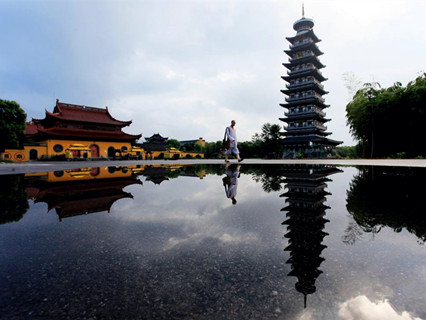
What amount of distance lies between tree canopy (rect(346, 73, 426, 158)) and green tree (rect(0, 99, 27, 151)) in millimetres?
43031

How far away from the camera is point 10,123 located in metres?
24.1

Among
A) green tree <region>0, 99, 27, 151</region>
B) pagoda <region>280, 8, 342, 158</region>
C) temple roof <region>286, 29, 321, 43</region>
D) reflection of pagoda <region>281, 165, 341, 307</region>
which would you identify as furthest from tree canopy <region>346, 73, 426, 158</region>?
green tree <region>0, 99, 27, 151</region>

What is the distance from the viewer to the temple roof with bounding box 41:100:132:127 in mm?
26984

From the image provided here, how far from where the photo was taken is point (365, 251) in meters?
1.58

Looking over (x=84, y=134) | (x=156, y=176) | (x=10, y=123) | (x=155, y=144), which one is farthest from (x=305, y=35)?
(x=10, y=123)

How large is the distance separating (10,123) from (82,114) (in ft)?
24.3

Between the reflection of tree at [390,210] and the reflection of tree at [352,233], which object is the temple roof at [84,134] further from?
the reflection of tree at [352,233]

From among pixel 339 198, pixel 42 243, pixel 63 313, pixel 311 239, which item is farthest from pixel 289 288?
pixel 339 198

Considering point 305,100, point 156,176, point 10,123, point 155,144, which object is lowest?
point 156,176

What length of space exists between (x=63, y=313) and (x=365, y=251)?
193cm

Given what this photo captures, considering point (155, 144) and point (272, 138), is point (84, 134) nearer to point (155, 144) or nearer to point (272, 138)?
point (155, 144)

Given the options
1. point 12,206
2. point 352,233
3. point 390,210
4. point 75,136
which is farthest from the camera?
point 75,136

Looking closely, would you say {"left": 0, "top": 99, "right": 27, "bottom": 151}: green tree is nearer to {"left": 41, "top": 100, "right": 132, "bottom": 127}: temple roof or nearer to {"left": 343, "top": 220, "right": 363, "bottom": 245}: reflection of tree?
{"left": 41, "top": 100, "right": 132, "bottom": 127}: temple roof

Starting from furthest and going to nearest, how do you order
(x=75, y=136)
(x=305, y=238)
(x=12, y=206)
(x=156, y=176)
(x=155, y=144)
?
(x=155, y=144)
(x=75, y=136)
(x=156, y=176)
(x=12, y=206)
(x=305, y=238)
